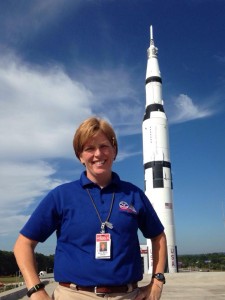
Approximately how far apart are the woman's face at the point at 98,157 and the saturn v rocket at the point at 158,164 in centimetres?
2303

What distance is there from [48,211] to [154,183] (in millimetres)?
24291

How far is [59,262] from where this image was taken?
8.41 feet

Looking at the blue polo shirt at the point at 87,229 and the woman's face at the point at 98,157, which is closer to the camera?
the blue polo shirt at the point at 87,229

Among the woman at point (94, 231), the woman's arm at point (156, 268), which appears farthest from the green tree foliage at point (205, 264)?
the woman at point (94, 231)

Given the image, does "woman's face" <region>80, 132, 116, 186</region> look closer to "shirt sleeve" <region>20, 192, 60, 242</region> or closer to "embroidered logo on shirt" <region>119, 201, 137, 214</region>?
"embroidered logo on shirt" <region>119, 201, 137, 214</region>

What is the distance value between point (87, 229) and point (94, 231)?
55 millimetres

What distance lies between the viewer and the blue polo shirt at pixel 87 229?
2455 mm

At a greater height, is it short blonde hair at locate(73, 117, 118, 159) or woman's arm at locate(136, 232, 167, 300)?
short blonde hair at locate(73, 117, 118, 159)

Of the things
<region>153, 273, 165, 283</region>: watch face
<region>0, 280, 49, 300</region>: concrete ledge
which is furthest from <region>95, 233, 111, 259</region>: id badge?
<region>0, 280, 49, 300</region>: concrete ledge

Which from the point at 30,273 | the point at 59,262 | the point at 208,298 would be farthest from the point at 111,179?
the point at 208,298

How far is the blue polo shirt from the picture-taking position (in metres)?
2.46

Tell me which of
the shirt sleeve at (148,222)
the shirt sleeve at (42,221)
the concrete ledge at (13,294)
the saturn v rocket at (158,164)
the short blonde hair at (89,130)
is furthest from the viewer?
the saturn v rocket at (158,164)

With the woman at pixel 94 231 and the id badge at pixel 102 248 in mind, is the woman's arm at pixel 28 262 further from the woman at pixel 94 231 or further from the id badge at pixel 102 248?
the id badge at pixel 102 248

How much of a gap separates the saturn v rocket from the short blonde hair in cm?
2310
